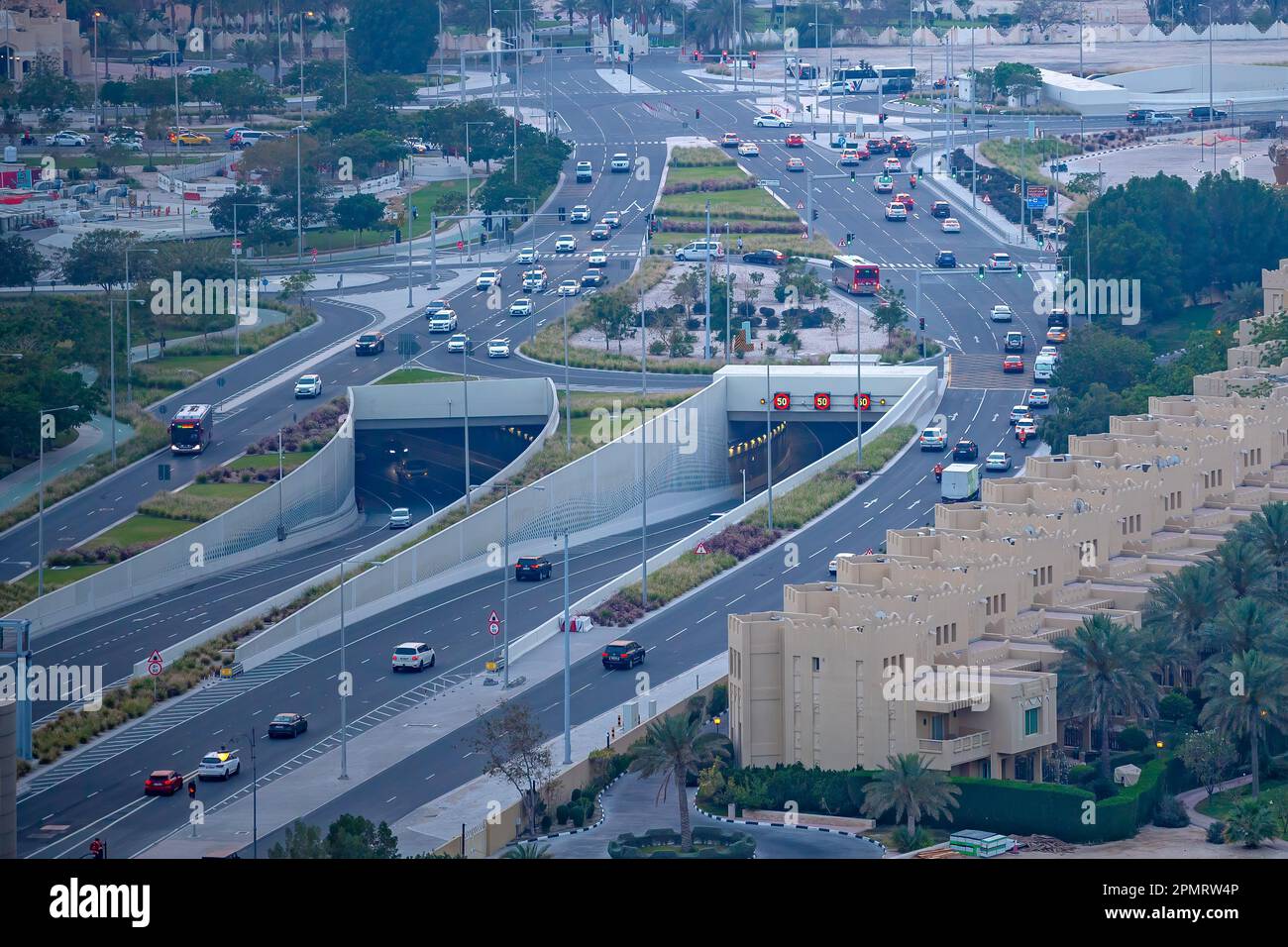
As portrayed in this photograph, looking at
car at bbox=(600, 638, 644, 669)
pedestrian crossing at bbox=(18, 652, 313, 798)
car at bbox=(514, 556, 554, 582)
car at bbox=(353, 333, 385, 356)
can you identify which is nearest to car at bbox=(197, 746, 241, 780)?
pedestrian crossing at bbox=(18, 652, 313, 798)

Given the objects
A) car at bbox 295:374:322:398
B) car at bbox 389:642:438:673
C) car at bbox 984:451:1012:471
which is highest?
car at bbox 295:374:322:398

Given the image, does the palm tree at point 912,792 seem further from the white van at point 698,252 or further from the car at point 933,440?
the white van at point 698,252

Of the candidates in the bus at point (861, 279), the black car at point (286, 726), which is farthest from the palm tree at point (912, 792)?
the bus at point (861, 279)

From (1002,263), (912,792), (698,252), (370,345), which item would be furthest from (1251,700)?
(698,252)

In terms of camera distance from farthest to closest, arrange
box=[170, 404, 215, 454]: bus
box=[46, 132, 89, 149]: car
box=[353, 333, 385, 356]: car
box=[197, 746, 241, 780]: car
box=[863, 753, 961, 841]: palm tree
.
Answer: box=[46, 132, 89, 149]: car → box=[353, 333, 385, 356]: car → box=[170, 404, 215, 454]: bus → box=[197, 746, 241, 780]: car → box=[863, 753, 961, 841]: palm tree

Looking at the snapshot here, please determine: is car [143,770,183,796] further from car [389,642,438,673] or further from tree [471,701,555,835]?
car [389,642,438,673]

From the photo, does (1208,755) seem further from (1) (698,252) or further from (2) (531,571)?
(1) (698,252)
